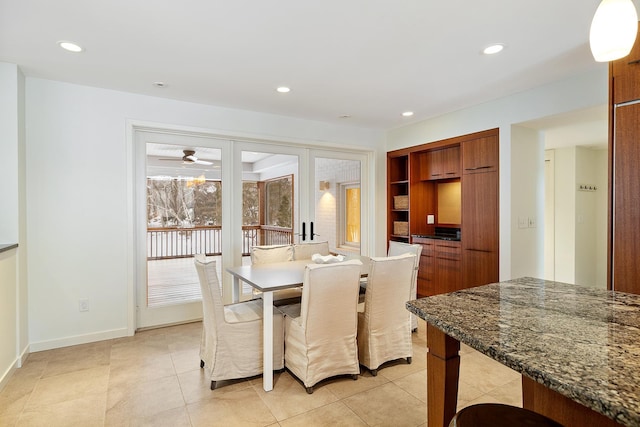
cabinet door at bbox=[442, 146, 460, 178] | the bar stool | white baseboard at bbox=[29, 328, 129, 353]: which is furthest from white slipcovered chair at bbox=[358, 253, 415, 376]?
white baseboard at bbox=[29, 328, 129, 353]

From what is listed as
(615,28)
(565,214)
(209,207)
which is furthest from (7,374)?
(565,214)

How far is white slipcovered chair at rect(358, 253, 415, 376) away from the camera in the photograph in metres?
2.62

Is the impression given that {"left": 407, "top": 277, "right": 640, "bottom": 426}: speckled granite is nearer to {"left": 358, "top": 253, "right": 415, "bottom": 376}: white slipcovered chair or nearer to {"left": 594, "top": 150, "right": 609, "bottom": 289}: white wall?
{"left": 358, "top": 253, "right": 415, "bottom": 376}: white slipcovered chair

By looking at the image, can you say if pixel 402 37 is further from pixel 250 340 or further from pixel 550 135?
pixel 550 135

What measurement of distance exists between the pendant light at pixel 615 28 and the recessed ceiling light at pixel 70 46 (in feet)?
10.5

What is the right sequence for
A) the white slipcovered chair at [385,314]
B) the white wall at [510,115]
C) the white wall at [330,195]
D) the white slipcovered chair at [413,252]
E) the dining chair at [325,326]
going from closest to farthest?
the dining chair at [325,326] → the white slipcovered chair at [385,314] → the white wall at [510,115] → the white slipcovered chair at [413,252] → the white wall at [330,195]

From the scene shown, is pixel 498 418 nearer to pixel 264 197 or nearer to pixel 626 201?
pixel 626 201

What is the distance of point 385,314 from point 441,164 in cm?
280

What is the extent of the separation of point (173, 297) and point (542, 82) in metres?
4.51

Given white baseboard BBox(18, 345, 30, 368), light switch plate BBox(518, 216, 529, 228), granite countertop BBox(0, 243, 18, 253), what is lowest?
white baseboard BBox(18, 345, 30, 368)

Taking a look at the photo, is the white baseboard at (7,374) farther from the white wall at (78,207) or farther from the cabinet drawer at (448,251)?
the cabinet drawer at (448,251)

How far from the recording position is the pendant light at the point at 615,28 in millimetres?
1285

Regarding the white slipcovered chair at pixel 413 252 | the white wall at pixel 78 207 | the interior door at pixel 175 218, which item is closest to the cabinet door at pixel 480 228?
the white slipcovered chair at pixel 413 252

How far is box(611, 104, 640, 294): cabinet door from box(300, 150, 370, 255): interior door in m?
3.10
